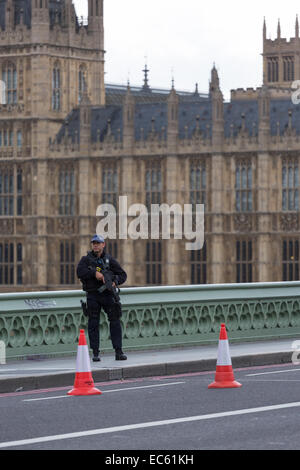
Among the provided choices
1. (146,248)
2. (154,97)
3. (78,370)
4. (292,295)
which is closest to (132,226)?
(146,248)

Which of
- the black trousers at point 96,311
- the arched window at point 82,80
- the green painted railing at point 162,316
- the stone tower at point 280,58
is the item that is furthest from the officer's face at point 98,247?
the stone tower at point 280,58

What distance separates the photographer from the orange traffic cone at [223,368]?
1641 cm

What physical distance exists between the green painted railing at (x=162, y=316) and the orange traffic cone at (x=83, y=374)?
3396 mm

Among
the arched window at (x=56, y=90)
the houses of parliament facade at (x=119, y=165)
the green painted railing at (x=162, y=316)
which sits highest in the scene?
the arched window at (x=56, y=90)

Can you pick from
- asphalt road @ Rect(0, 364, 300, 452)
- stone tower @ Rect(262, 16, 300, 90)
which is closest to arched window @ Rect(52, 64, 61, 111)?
stone tower @ Rect(262, 16, 300, 90)

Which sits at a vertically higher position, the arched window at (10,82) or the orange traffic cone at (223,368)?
the arched window at (10,82)

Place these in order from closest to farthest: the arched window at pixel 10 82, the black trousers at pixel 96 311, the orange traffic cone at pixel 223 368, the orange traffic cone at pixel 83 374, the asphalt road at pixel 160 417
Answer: the asphalt road at pixel 160 417, the orange traffic cone at pixel 83 374, the orange traffic cone at pixel 223 368, the black trousers at pixel 96 311, the arched window at pixel 10 82

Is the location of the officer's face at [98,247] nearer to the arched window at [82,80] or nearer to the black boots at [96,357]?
the black boots at [96,357]

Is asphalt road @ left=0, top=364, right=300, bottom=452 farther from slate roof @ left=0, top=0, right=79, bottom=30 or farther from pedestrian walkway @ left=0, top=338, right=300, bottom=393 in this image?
slate roof @ left=0, top=0, right=79, bottom=30

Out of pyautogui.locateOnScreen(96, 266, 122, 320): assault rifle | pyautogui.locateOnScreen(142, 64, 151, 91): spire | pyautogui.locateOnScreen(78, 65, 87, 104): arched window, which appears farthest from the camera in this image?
pyautogui.locateOnScreen(142, 64, 151, 91): spire

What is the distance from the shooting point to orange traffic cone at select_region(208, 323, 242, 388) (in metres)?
16.4

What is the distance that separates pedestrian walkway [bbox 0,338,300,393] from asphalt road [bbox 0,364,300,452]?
0.33m

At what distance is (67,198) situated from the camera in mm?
72188

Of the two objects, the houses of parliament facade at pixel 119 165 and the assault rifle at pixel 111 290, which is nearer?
the assault rifle at pixel 111 290
